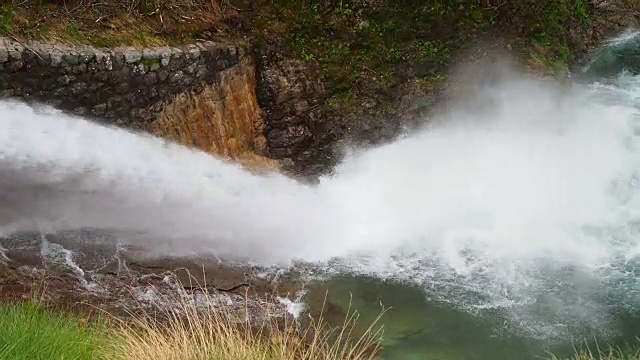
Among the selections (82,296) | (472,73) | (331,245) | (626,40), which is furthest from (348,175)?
(626,40)

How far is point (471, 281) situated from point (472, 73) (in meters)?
3.96

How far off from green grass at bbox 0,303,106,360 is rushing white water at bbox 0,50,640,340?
2.31 meters

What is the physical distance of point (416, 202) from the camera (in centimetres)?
788

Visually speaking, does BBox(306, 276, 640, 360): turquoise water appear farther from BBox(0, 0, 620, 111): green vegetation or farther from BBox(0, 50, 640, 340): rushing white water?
BBox(0, 0, 620, 111): green vegetation

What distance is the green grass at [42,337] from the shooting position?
332 cm

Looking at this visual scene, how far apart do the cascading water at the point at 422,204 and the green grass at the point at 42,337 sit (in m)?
2.31

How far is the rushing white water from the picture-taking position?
626 centimetres

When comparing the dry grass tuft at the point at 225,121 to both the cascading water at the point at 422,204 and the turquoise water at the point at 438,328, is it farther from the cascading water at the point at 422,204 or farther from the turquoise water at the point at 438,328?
the turquoise water at the point at 438,328

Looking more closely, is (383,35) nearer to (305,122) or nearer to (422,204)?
(305,122)

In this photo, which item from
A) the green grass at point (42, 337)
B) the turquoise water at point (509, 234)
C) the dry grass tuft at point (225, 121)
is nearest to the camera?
the green grass at point (42, 337)

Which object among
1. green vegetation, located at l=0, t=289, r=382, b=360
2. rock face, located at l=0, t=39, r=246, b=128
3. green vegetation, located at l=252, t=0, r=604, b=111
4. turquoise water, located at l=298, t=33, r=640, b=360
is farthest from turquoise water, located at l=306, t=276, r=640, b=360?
green vegetation, located at l=252, t=0, r=604, b=111

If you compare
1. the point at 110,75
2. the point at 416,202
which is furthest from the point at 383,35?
the point at 110,75

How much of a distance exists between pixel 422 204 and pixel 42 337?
5294 millimetres

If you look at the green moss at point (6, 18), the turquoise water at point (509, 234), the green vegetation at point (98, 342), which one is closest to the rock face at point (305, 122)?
the turquoise water at point (509, 234)
